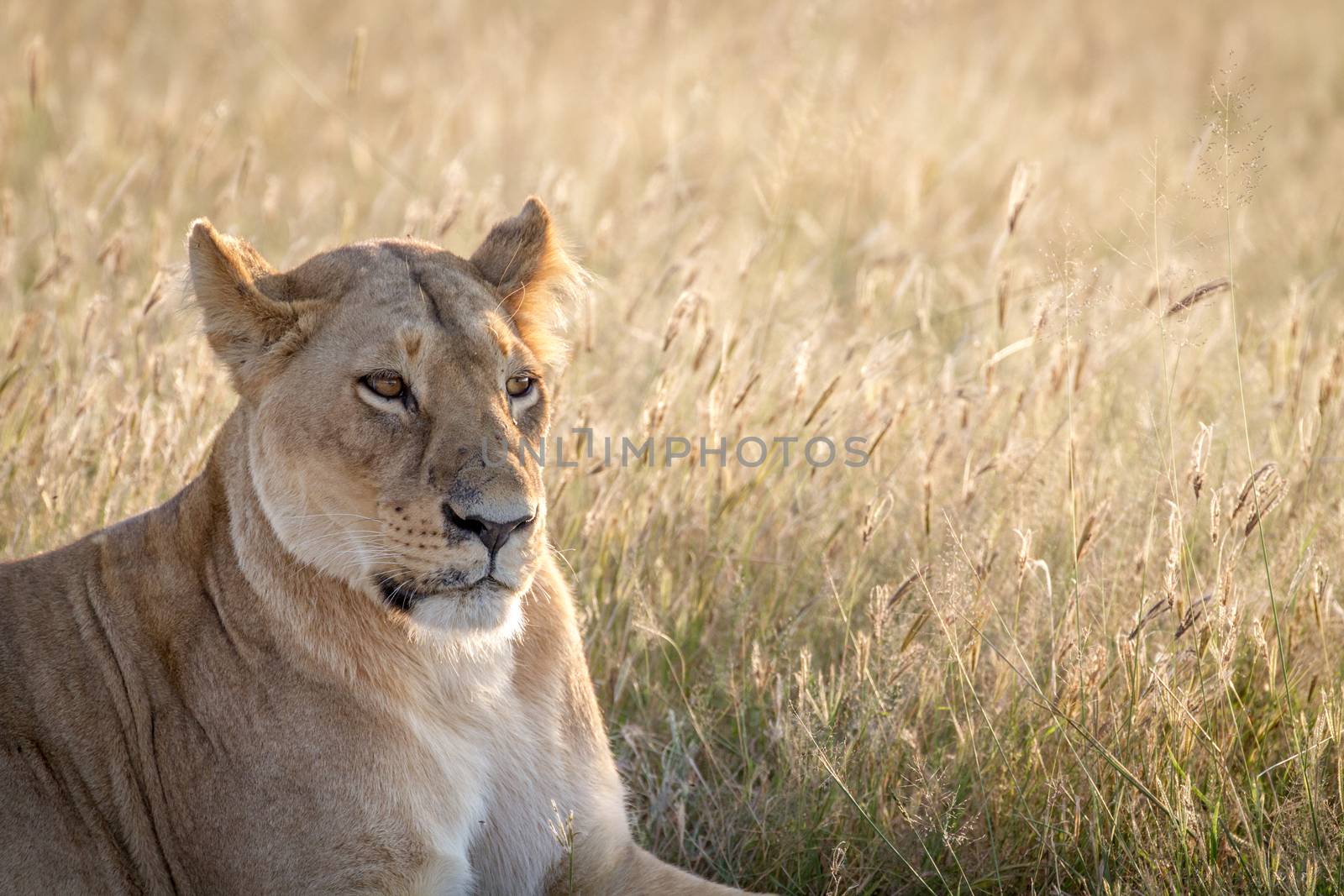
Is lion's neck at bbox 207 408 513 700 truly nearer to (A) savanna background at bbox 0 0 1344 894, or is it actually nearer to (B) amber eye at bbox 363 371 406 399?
(B) amber eye at bbox 363 371 406 399

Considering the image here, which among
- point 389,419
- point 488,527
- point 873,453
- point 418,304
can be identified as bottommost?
point 873,453

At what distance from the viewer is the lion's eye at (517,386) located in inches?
126

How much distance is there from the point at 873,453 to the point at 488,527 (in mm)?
2298

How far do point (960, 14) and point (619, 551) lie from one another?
10750mm

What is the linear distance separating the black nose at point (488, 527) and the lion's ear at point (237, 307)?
0.63 metres

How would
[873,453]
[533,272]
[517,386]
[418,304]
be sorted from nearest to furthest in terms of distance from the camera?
→ [418,304] < [517,386] < [533,272] < [873,453]

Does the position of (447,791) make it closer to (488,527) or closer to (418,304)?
(488,527)

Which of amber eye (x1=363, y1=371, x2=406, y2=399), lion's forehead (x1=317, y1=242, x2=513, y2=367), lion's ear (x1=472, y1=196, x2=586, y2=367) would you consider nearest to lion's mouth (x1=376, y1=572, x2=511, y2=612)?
amber eye (x1=363, y1=371, x2=406, y2=399)

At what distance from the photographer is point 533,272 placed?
3500 millimetres

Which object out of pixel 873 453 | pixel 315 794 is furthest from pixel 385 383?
pixel 873 453

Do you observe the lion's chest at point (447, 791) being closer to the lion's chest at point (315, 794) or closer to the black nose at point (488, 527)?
the lion's chest at point (315, 794)

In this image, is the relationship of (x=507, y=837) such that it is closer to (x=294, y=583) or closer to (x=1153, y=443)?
(x=294, y=583)

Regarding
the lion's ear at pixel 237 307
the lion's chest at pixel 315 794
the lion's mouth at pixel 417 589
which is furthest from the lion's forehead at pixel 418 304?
the lion's chest at pixel 315 794

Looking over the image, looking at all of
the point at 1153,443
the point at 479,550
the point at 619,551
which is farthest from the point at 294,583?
the point at 1153,443
